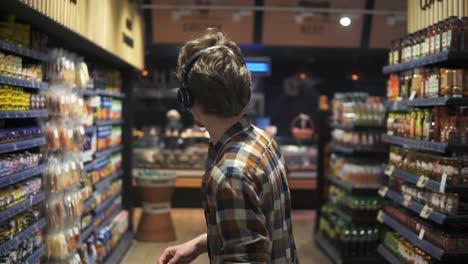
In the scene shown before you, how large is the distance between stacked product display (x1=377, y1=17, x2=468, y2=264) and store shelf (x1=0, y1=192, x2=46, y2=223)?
2685 mm

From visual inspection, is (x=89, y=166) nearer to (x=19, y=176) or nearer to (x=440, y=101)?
(x=19, y=176)

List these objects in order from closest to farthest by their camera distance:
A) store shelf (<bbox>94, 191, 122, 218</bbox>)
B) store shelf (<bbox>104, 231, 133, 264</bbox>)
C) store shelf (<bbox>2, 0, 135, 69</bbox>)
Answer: store shelf (<bbox>2, 0, 135, 69</bbox>), store shelf (<bbox>94, 191, 122, 218</bbox>), store shelf (<bbox>104, 231, 133, 264</bbox>)

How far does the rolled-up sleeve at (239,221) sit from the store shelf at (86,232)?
12.0 feet

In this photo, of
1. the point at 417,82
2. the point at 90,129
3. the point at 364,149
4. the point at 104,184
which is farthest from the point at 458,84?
the point at 104,184

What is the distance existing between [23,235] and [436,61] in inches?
117

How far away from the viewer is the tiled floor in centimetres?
697

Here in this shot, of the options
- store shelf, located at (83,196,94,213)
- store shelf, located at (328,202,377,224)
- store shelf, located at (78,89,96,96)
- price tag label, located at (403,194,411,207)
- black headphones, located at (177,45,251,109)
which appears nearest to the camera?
black headphones, located at (177,45,251,109)

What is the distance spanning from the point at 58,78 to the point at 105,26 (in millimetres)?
1198

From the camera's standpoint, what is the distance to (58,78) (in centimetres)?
443

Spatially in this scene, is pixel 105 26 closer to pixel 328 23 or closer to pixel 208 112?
pixel 208 112

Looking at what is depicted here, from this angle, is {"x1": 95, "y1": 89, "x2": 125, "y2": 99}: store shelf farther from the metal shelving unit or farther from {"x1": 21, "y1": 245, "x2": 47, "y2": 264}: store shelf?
the metal shelving unit

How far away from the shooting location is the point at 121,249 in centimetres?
691

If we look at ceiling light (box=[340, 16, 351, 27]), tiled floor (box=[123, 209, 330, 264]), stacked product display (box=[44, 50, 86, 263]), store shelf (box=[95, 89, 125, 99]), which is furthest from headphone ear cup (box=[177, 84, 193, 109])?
ceiling light (box=[340, 16, 351, 27])

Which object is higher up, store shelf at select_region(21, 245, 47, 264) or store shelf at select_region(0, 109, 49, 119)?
store shelf at select_region(0, 109, 49, 119)
